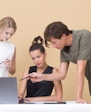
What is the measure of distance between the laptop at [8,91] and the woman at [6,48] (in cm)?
50

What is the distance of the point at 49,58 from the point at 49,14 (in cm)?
34

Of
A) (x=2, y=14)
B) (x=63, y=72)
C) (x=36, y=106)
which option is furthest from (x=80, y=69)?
(x=2, y=14)

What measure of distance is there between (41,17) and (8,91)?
105 centimetres

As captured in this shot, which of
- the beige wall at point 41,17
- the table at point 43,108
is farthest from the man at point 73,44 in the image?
the beige wall at point 41,17

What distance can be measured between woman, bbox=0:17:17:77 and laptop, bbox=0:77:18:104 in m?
0.50

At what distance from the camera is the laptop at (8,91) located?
122 cm

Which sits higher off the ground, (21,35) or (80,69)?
(21,35)

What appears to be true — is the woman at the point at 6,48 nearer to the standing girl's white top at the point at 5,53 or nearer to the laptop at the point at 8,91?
the standing girl's white top at the point at 5,53

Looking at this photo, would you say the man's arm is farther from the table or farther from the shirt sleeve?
the table

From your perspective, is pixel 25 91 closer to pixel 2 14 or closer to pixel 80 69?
pixel 80 69

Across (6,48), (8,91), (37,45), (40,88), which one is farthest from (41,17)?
(8,91)

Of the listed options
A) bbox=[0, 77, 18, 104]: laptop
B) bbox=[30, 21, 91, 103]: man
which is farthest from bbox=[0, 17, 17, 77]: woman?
bbox=[0, 77, 18, 104]: laptop

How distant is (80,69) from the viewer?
56.5 inches

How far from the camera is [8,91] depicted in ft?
4.01
